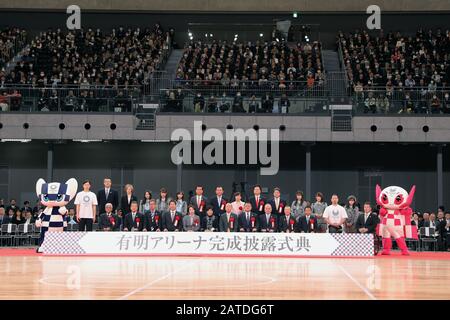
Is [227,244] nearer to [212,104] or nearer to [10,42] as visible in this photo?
[212,104]

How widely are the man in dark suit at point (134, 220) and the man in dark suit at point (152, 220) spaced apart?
14 centimetres

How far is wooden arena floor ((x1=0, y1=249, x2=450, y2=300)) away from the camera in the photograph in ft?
33.8

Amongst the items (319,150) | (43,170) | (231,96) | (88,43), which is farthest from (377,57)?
(43,170)

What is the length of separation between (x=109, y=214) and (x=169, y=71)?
1595 centimetres

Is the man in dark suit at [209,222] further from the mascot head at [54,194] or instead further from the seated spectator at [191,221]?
the mascot head at [54,194]

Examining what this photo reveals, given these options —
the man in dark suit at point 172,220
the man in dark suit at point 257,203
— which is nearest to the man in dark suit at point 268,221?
the man in dark suit at point 257,203

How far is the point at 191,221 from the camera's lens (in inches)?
916

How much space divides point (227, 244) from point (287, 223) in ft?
10.7

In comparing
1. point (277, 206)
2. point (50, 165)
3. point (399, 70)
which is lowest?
point (277, 206)

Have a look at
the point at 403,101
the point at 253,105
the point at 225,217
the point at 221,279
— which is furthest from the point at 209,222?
the point at 403,101

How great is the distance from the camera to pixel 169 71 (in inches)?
1489

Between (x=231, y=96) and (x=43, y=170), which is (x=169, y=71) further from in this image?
(x=43, y=170)

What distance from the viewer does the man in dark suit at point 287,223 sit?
2294cm
